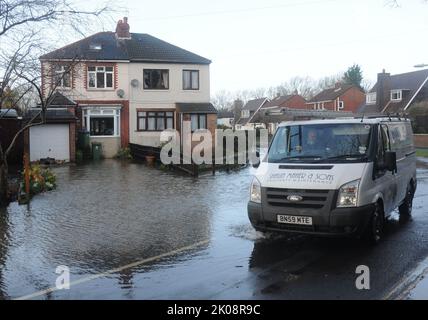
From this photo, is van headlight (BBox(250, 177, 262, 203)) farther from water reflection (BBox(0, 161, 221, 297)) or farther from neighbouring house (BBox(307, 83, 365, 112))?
neighbouring house (BBox(307, 83, 365, 112))

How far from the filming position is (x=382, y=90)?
5431cm

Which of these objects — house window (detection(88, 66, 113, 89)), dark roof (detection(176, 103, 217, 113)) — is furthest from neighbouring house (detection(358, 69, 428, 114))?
house window (detection(88, 66, 113, 89))

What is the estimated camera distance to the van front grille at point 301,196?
7.09m

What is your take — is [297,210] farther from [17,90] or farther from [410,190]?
[17,90]

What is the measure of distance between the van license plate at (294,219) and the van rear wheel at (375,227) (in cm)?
106

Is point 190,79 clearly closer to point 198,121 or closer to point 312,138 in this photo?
point 198,121

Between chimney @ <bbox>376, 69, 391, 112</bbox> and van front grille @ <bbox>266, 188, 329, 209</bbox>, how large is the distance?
49.9 meters

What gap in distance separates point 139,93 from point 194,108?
3.80 metres

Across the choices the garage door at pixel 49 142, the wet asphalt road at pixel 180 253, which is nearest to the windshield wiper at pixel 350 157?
the wet asphalt road at pixel 180 253

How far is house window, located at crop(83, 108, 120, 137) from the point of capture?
30078 mm

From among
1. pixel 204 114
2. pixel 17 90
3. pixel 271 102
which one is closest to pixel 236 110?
pixel 271 102

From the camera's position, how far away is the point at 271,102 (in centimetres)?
8288

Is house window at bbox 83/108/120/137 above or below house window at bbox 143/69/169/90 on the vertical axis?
below
